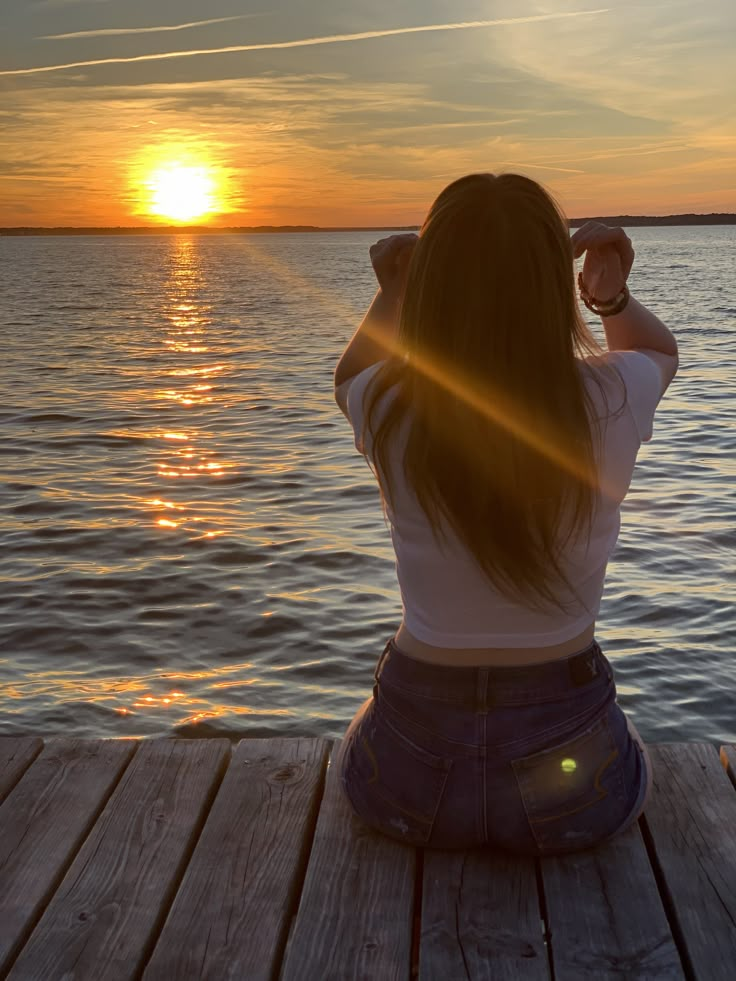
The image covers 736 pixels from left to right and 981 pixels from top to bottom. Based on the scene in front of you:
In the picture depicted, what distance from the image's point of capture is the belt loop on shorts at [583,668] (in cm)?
293

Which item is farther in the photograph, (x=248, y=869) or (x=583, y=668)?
(x=248, y=869)

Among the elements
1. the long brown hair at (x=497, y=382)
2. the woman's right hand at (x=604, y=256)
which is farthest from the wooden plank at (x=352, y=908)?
the woman's right hand at (x=604, y=256)

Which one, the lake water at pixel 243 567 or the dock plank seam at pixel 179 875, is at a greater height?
the dock plank seam at pixel 179 875

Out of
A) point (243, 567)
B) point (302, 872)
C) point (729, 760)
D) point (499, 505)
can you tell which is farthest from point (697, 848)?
point (243, 567)

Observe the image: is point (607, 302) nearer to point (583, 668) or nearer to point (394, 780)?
point (583, 668)

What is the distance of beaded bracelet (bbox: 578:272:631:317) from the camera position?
10.1 ft

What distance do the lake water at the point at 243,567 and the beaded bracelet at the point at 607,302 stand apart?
3684 mm

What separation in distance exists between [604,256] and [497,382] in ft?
2.37

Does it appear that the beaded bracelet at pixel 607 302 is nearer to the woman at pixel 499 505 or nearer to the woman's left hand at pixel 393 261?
the woman at pixel 499 505

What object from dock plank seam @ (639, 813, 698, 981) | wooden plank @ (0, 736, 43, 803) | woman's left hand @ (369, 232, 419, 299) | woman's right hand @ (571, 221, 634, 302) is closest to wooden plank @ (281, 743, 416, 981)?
dock plank seam @ (639, 813, 698, 981)

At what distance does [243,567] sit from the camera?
8930 millimetres

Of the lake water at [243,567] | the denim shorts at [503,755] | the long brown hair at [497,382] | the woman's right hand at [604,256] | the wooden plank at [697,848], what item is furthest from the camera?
the lake water at [243,567]

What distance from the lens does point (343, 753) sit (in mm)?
3277

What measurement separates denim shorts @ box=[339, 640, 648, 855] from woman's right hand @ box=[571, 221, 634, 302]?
1.01 m
